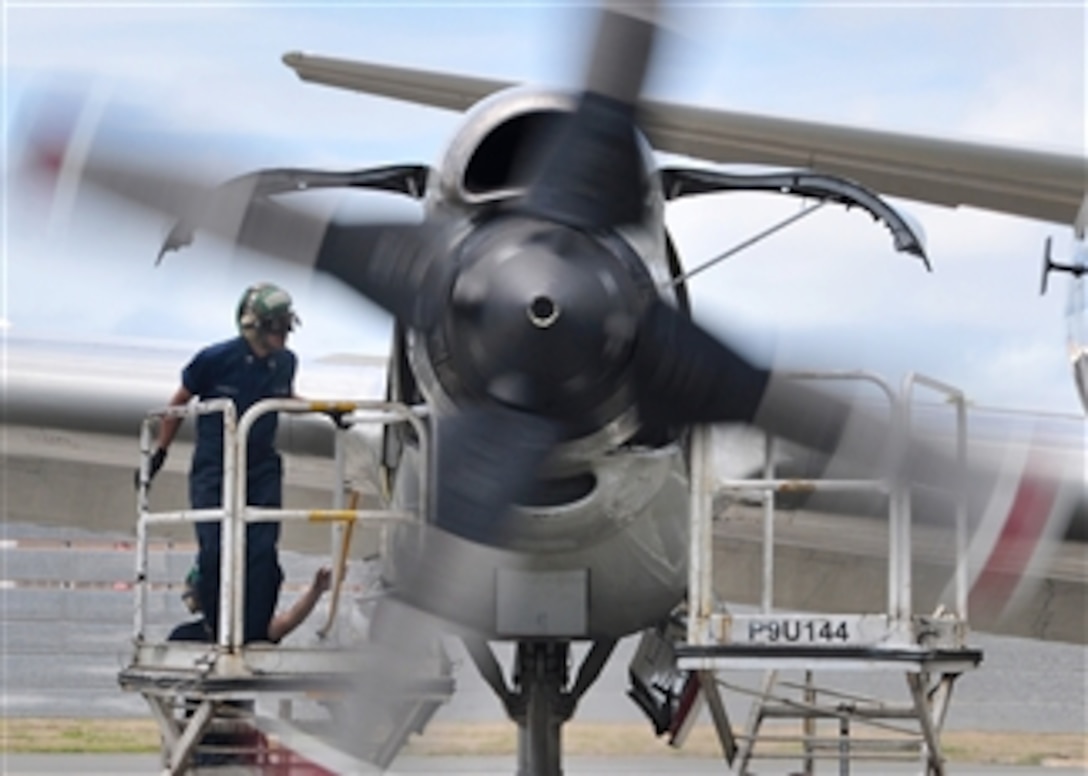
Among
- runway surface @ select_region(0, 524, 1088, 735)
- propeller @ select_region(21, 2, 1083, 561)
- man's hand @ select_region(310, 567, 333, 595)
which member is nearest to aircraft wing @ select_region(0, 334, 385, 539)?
man's hand @ select_region(310, 567, 333, 595)

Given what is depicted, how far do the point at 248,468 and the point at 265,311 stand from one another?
23.1 inches

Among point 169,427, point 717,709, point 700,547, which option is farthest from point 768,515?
point 169,427

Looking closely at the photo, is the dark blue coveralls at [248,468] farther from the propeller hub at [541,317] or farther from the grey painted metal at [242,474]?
the propeller hub at [541,317]

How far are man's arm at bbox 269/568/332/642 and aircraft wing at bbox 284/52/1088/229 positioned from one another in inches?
281

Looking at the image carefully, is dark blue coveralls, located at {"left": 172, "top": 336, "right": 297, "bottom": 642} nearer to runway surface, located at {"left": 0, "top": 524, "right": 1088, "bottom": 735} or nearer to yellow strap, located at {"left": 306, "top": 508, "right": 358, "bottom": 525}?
yellow strap, located at {"left": 306, "top": 508, "right": 358, "bottom": 525}

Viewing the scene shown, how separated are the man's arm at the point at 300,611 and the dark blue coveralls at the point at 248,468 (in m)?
0.19

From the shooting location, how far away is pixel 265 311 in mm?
8539

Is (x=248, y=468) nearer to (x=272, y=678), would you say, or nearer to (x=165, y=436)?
(x=165, y=436)

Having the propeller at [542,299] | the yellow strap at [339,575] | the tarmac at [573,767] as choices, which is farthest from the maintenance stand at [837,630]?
the tarmac at [573,767]

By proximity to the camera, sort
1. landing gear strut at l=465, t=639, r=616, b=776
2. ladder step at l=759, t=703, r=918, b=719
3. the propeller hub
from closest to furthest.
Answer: the propeller hub, landing gear strut at l=465, t=639, r=616, b=776, ladder step at l=759, t=703, r=918, b=719

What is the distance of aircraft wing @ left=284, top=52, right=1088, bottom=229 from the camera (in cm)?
1603

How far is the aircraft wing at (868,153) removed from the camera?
16.0 metres

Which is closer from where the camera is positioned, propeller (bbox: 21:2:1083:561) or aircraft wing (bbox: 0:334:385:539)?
propeller (bbox: 21:2:1083:561)

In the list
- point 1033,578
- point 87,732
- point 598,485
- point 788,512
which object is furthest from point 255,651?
point 87,732
